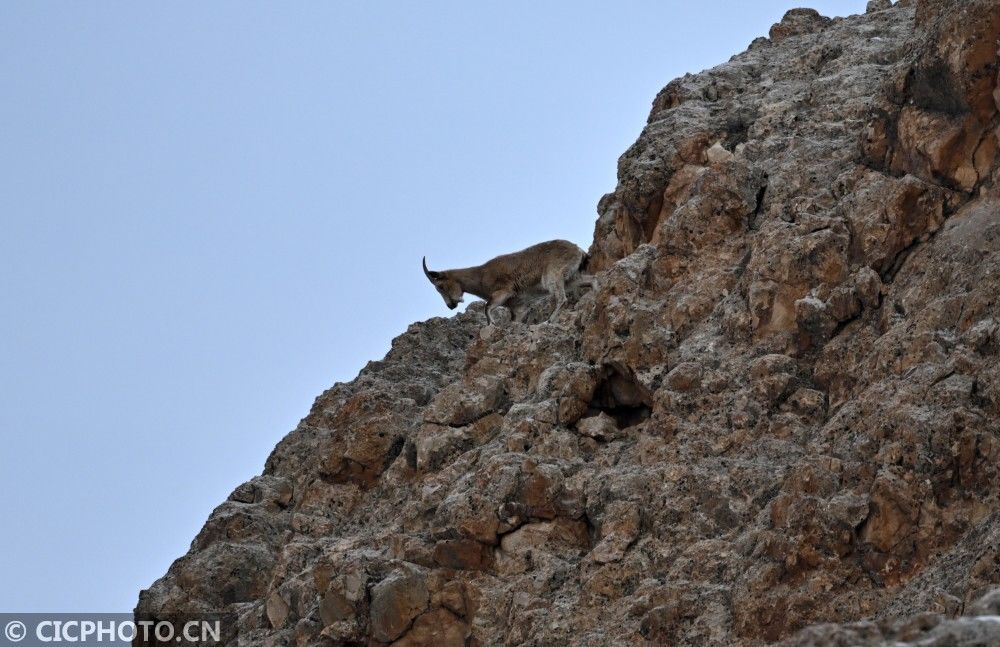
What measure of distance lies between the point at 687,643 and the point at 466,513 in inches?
165

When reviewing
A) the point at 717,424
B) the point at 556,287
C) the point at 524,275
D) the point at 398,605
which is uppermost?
the point at 524,275

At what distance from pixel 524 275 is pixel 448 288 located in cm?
318

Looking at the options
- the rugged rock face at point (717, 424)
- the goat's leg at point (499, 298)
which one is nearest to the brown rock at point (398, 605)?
the rugged rock face at point (717, 424)

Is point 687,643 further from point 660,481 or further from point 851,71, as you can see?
point 851,71

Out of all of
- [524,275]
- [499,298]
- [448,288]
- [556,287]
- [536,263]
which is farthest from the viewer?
[448,288]

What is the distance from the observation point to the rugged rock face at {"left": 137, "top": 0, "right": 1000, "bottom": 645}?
14.6m

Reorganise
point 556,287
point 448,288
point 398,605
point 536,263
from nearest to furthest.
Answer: point 398,605 < point 556,287 < point 536,263 < point 448,288

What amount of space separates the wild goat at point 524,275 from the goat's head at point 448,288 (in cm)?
2

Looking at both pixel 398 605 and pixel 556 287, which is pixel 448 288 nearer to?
pixel 556 287

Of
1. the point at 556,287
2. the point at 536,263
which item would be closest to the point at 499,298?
the point at 536,263

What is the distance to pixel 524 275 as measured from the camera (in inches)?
1053

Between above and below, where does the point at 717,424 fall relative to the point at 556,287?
below

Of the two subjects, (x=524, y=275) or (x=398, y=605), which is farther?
(x=524, y=275)

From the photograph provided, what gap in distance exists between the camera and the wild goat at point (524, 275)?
25.7 m
